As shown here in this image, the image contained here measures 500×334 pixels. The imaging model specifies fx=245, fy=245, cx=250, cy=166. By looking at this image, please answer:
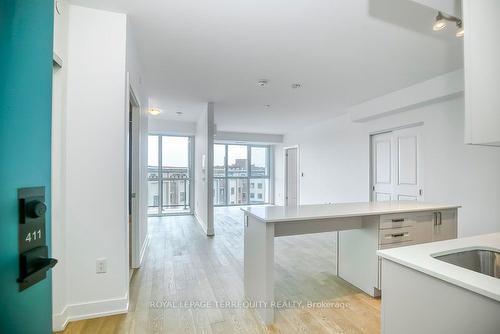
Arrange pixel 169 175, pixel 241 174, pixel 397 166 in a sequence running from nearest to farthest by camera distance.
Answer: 1. pixel 397 166
2. pixel 169 175
3. pixel 241 174

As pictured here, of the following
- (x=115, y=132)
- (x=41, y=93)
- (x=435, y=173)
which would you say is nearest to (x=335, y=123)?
(x=435, y=173)

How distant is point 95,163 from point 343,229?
90.2 inches

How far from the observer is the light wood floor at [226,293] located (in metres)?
1.90

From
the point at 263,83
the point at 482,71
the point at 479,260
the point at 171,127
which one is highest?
the point at 263,83

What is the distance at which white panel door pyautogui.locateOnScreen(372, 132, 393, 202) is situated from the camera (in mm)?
4504

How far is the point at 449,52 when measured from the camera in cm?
265

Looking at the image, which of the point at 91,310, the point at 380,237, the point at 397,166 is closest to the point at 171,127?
the point at 91,310

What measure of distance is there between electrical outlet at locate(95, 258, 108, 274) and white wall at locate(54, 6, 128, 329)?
0.08 feet

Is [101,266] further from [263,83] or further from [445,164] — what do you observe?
[445,164]

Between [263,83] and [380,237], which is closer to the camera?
[380,237]

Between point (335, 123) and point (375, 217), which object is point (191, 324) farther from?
point (335, 123)

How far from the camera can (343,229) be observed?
2408 mm

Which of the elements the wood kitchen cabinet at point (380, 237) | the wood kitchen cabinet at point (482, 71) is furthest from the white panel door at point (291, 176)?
the wood kitchen cabinet at point (482, 71)

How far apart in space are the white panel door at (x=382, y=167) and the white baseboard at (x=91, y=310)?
4404 millimetres
